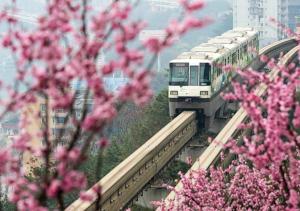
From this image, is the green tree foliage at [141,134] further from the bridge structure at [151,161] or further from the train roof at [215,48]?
the bridge structure at [151,161]

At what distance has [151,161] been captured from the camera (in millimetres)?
26922

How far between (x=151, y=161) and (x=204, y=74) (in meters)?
6.72

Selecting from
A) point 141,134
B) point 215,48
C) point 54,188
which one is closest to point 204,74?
point 215,48

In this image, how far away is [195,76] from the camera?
3281 cm

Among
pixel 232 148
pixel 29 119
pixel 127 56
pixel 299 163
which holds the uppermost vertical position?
pixel 127 56

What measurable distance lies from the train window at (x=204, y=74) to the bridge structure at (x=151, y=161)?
148 centimetres

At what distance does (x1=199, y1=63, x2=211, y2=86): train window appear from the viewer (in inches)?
1277

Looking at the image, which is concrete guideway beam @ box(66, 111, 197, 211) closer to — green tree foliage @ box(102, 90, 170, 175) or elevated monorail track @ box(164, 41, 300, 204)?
elevated monorail track @ box(164, 41, 300, 204)

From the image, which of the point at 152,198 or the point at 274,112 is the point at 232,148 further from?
the point at 152,198

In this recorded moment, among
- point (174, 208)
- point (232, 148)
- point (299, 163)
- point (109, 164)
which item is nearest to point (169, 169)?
point (109, 164)

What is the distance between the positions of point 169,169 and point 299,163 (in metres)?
21.8

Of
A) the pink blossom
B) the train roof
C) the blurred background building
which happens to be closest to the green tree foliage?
the train roof

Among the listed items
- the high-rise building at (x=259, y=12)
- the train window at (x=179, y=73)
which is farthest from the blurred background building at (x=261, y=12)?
the train window at (x=179, y=73)

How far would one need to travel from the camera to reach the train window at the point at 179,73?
32.8 m
